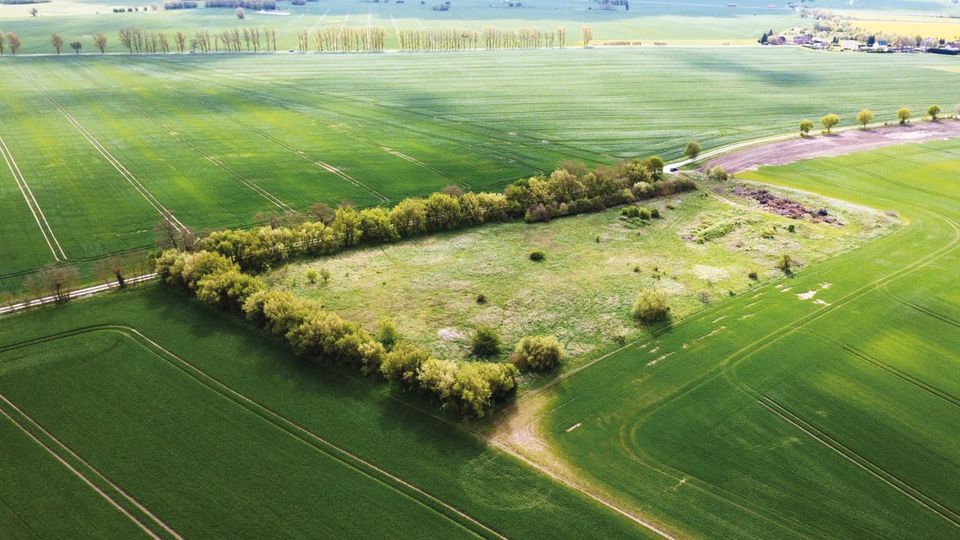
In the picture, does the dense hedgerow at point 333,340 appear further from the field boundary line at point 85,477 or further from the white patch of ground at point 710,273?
the white patch of ground at point 710,273

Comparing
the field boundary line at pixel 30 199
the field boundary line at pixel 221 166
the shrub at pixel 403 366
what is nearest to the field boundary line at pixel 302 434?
the shrub at pixel 403 366

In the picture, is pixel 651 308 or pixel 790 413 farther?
pixel 651 308

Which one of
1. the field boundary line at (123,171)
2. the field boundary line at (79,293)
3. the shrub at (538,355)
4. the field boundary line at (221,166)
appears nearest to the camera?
the shrub at (538,355)

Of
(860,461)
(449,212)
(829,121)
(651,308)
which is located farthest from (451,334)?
(829,121)

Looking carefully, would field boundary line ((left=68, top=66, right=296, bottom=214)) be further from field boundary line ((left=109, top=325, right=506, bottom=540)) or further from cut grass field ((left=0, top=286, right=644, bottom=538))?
cut grass field ((left=0, top=286, right=644, bottom=538))

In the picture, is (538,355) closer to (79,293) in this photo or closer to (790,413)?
(790,413)

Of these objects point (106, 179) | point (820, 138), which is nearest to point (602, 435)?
point (106, 179)
